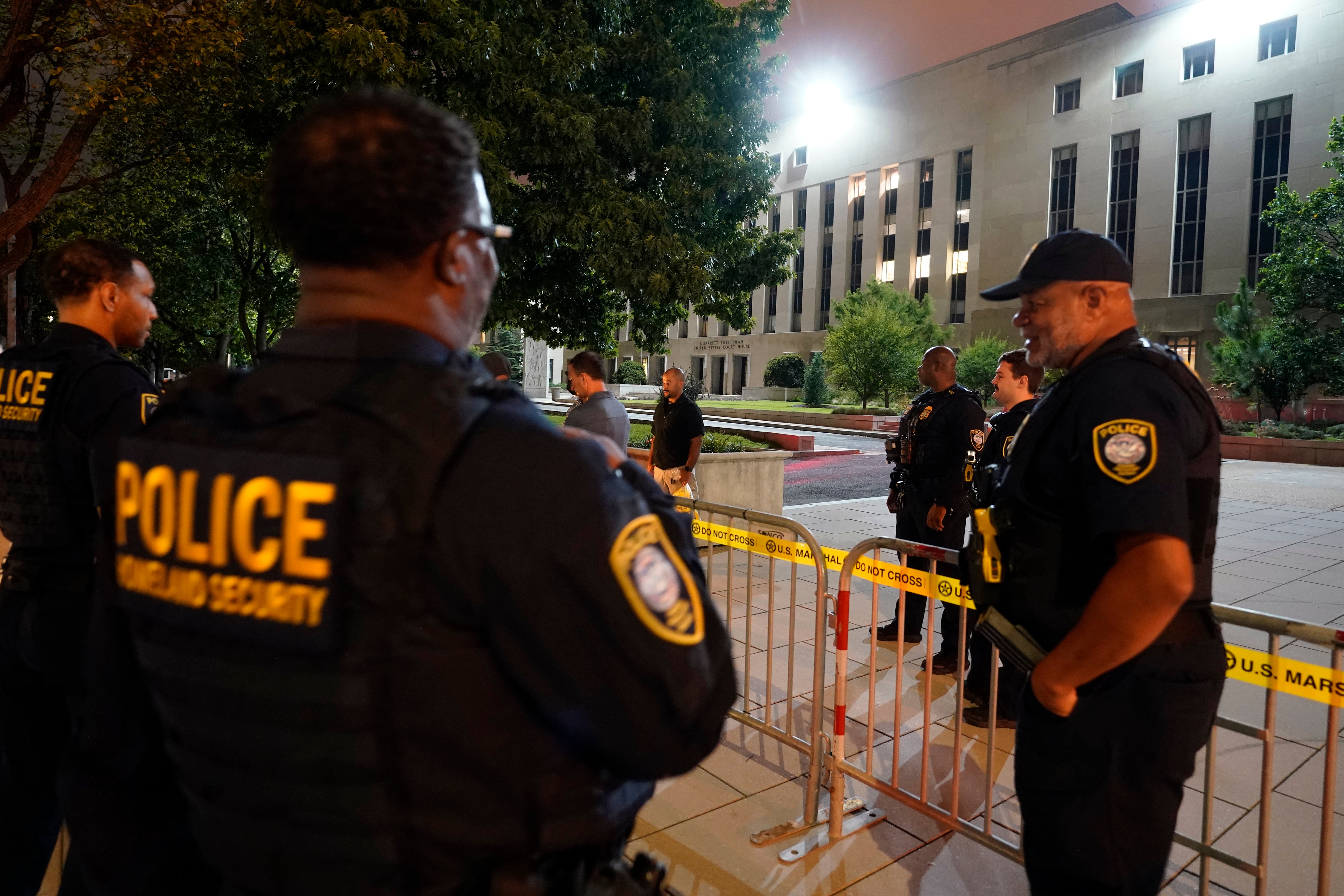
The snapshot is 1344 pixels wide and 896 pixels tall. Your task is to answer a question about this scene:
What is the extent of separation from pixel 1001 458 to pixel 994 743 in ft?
6.04

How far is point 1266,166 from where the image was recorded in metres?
39.1

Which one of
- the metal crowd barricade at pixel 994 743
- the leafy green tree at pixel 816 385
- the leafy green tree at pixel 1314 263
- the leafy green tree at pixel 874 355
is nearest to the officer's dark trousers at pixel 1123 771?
the metal crowd barricade at pixel 994 743

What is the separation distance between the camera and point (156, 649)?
1.12 metres

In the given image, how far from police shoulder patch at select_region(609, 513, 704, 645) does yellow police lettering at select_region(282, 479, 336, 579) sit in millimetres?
356

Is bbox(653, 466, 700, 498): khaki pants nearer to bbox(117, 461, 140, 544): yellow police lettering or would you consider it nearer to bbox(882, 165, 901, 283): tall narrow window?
bbox(117, 461, 140, 544): yellow police lettering

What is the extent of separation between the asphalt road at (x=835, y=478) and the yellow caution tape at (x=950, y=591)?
851 cm

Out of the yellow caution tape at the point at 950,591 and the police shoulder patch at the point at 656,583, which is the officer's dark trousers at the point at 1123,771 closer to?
the yellow caution tape at the point at 950,591

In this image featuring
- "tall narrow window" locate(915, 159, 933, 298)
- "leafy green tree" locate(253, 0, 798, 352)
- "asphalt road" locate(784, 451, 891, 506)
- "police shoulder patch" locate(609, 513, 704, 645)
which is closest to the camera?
"police shoulder patch" locate(609, 513, 704, 645)

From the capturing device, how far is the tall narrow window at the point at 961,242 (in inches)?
2121

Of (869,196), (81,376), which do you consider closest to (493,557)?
(81,376)

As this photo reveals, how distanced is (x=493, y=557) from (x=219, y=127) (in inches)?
592

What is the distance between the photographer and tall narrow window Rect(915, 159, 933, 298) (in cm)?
5619

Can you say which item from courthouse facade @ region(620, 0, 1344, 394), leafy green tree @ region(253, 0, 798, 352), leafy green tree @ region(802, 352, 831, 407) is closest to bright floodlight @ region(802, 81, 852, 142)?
courthouse facade @ region(620, 0, 1344, 394)

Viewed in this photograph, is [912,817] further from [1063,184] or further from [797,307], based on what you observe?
[797,307]
